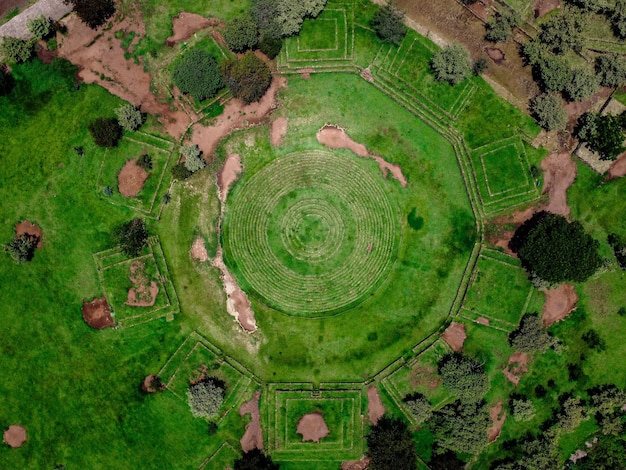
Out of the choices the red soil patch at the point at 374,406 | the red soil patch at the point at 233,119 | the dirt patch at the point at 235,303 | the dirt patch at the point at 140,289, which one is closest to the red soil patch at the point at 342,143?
the red soil patch at the point at 233,119

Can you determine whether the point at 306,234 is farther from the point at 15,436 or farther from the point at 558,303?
the point at 15,436

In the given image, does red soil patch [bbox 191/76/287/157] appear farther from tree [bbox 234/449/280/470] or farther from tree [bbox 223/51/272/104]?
tree [bbox 234/449/280/470]

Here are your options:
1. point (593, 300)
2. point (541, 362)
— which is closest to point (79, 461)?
point (541, 362)

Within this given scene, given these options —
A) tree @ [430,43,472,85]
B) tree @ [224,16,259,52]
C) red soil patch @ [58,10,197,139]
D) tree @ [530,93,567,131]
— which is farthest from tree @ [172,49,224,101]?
tree @ [530,93,567,131]

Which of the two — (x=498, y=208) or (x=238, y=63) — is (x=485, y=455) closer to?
(x=498, y=208)

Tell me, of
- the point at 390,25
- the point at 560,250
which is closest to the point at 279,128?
the point at 390,25

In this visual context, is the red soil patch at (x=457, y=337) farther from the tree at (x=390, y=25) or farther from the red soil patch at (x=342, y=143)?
the tree at (x=390, y=25)
